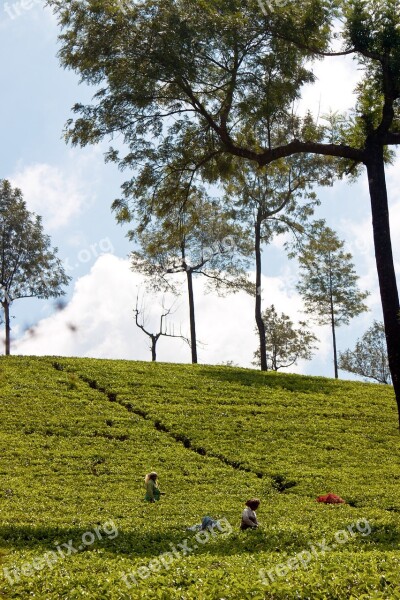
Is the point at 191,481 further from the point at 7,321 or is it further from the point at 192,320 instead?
the point at 7,321

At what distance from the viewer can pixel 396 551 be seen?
58.7 ft

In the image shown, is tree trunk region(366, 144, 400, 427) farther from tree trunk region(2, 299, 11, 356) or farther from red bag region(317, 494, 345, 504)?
tree trunk region(2, 299, 11, 356)

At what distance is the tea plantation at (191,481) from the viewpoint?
14672 millimetres

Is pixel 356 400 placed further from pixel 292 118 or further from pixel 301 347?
pixel 301 347

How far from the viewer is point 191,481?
30531 mm

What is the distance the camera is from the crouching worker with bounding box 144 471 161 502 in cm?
2684

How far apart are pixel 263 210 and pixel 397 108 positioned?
34475 mm

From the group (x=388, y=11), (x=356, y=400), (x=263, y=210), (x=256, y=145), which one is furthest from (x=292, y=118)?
(x=263, y=210)

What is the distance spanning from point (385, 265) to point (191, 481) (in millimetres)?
13447
